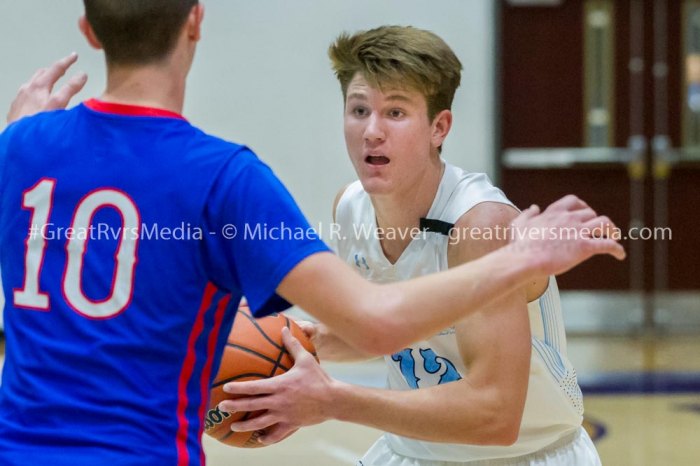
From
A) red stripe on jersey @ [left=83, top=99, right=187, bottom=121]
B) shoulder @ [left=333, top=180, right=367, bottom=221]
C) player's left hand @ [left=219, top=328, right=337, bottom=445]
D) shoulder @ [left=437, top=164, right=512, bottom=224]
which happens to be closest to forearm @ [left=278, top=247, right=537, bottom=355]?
red stripe on jersey @ [left=83, top=99, right=187, bottom=121]

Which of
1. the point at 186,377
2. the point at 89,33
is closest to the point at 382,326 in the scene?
the point at 186,377

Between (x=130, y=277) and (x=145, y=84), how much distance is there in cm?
36

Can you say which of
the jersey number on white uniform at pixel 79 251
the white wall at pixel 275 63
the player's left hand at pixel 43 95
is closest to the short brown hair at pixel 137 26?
the jersey number on white uniform at pixel 79 251

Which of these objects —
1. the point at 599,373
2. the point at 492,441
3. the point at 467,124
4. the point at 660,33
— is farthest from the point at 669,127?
the point at 492,441

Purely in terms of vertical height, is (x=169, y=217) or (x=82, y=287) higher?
(x=169, y=217)

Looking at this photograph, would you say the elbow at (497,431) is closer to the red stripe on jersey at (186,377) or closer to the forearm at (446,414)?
the forearm at (446,414)

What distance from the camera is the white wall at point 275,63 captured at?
27.8 feet

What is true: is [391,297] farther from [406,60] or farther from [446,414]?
[406,60]

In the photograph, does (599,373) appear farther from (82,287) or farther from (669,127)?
(82,287)

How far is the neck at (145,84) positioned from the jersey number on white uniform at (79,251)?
189mm

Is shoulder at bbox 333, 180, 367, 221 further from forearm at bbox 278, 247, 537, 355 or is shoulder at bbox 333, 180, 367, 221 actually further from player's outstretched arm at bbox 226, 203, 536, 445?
forearm at bbox 278, 247, 537, 355

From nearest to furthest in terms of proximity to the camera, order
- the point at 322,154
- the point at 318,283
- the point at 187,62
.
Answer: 1. the point at 318,283
2. the point at 187,62
3. the point at 322,154

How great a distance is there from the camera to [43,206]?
1.87 metres

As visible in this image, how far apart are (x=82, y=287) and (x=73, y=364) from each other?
136 millimetres
